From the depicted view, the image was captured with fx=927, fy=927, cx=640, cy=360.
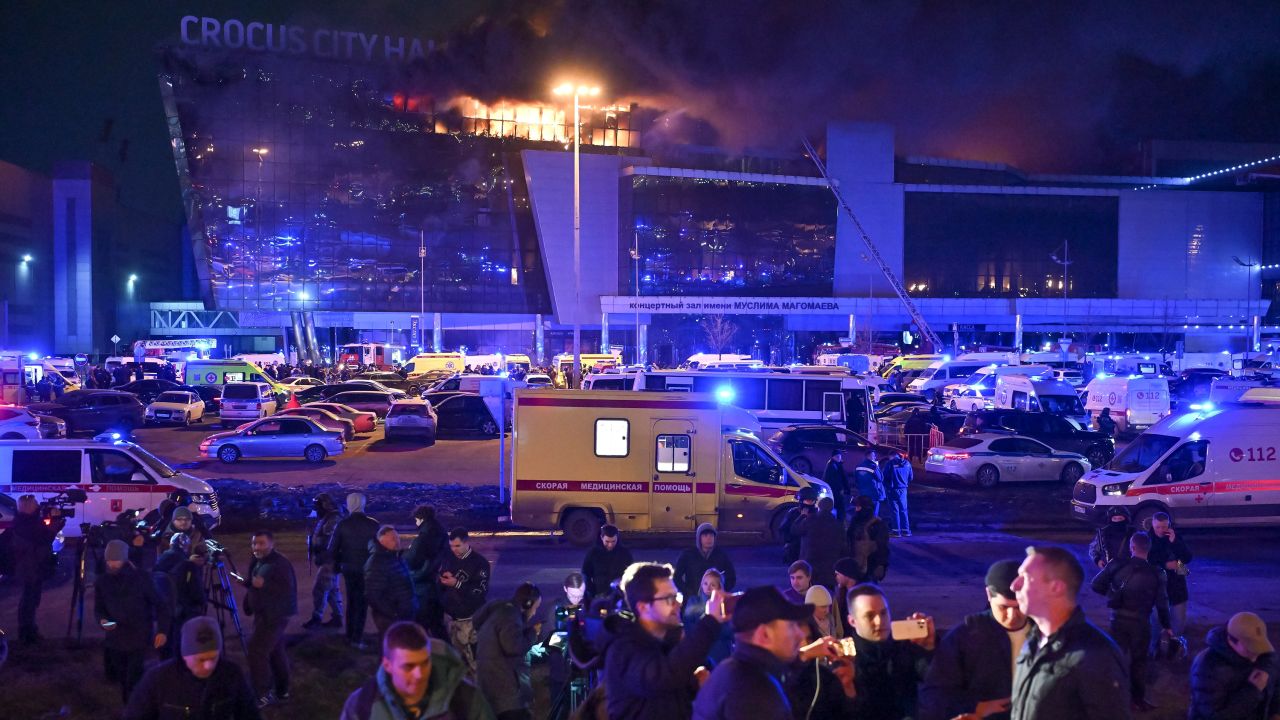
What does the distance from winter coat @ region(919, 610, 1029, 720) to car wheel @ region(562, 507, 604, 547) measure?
29.5ft

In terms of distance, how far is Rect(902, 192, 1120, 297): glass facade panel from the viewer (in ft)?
237

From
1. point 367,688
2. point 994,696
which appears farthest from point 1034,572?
point 367,688

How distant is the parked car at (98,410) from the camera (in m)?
28.0

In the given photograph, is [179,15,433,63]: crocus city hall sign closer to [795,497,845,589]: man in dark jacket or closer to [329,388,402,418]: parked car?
[329,388,402,418]: parked car

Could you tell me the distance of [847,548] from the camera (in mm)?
9000

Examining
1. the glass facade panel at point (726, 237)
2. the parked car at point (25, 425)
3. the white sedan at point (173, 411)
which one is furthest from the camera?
the glass facade panel at point (726, 237)

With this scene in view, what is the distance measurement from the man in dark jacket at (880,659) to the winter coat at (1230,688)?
1.57m

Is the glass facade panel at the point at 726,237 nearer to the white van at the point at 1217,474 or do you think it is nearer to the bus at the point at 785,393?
the bus at the point at 785,393

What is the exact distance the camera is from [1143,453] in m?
14.5

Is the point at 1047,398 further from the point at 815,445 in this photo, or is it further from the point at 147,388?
the point at 147,388

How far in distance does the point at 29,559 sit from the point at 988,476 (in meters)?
17.0

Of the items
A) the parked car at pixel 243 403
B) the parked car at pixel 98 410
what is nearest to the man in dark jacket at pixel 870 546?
the parked car at pixel 243 403

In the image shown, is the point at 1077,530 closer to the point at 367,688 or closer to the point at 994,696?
the point at 994,696

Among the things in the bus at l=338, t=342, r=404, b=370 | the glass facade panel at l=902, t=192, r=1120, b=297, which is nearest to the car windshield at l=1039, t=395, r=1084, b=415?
the bus at l=338, t=342, r=404, b=370
